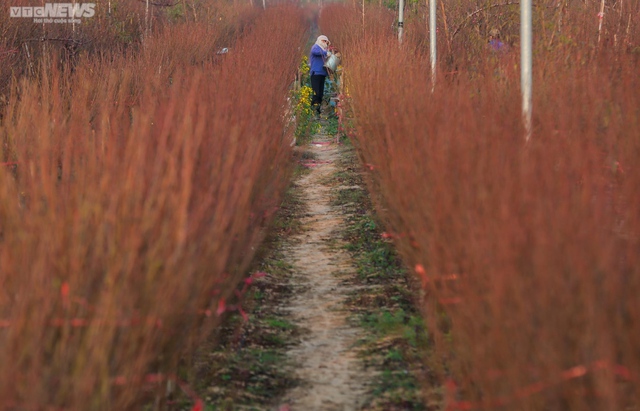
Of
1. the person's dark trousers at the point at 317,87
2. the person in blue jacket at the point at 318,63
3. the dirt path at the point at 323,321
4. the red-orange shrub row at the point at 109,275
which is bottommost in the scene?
the dirt path at the point at 323,321

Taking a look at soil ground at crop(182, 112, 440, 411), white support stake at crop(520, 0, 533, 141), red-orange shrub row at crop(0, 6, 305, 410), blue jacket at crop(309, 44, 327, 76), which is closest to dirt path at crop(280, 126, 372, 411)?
soil ground at crop(182, 112, 440, 411)

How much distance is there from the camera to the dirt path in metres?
4.61

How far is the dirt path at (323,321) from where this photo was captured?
461cm

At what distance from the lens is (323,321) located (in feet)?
19.0

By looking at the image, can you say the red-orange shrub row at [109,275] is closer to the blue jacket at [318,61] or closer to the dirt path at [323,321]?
the dirt path at [323,321]

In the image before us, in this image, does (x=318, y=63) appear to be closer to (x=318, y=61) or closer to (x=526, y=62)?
(x=318, y=61)

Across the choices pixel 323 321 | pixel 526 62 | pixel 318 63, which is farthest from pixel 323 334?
pixel 318 63

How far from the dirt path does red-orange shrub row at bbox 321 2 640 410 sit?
0.47m

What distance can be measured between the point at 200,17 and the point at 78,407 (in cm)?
2106

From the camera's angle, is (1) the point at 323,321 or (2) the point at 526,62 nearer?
(1) the point at 323,321

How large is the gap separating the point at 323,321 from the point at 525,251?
111 inches

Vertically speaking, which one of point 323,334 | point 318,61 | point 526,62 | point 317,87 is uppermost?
point 318,61

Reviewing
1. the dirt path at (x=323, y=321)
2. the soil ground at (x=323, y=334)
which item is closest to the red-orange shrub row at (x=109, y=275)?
the soil ground at (x=323, y=334)

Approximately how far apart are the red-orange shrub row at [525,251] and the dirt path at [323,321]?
0.47 meters
